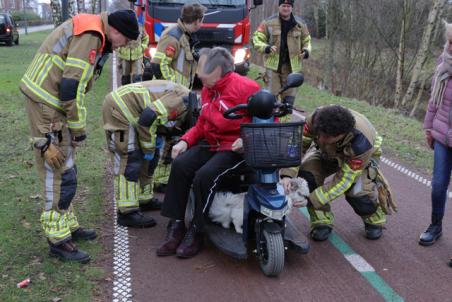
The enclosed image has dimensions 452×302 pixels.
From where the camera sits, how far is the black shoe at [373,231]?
5062mm

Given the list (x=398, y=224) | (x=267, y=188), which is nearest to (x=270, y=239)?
(x=267, y=188)

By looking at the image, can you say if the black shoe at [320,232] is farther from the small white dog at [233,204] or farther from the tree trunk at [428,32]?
the tree trunk at [428,32]

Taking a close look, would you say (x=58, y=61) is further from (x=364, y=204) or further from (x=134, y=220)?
(x=364, y=204)

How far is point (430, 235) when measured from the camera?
4992mm

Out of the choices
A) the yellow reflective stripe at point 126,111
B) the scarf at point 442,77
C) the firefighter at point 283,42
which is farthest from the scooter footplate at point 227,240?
the firefighter at point 283,42

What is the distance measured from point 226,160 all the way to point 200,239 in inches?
32.4

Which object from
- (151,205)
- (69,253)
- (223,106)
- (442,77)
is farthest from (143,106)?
(442,77)

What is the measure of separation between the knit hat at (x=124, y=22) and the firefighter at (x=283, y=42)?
14.1 feet

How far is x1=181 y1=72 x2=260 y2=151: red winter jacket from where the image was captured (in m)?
4.41

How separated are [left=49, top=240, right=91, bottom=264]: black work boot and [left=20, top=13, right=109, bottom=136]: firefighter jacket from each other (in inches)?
40.1

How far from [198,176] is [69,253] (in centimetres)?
130

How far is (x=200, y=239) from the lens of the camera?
4707 millimetres

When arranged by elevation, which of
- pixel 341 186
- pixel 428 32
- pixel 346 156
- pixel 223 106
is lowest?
pixel 341 186

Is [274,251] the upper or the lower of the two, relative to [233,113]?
lower
